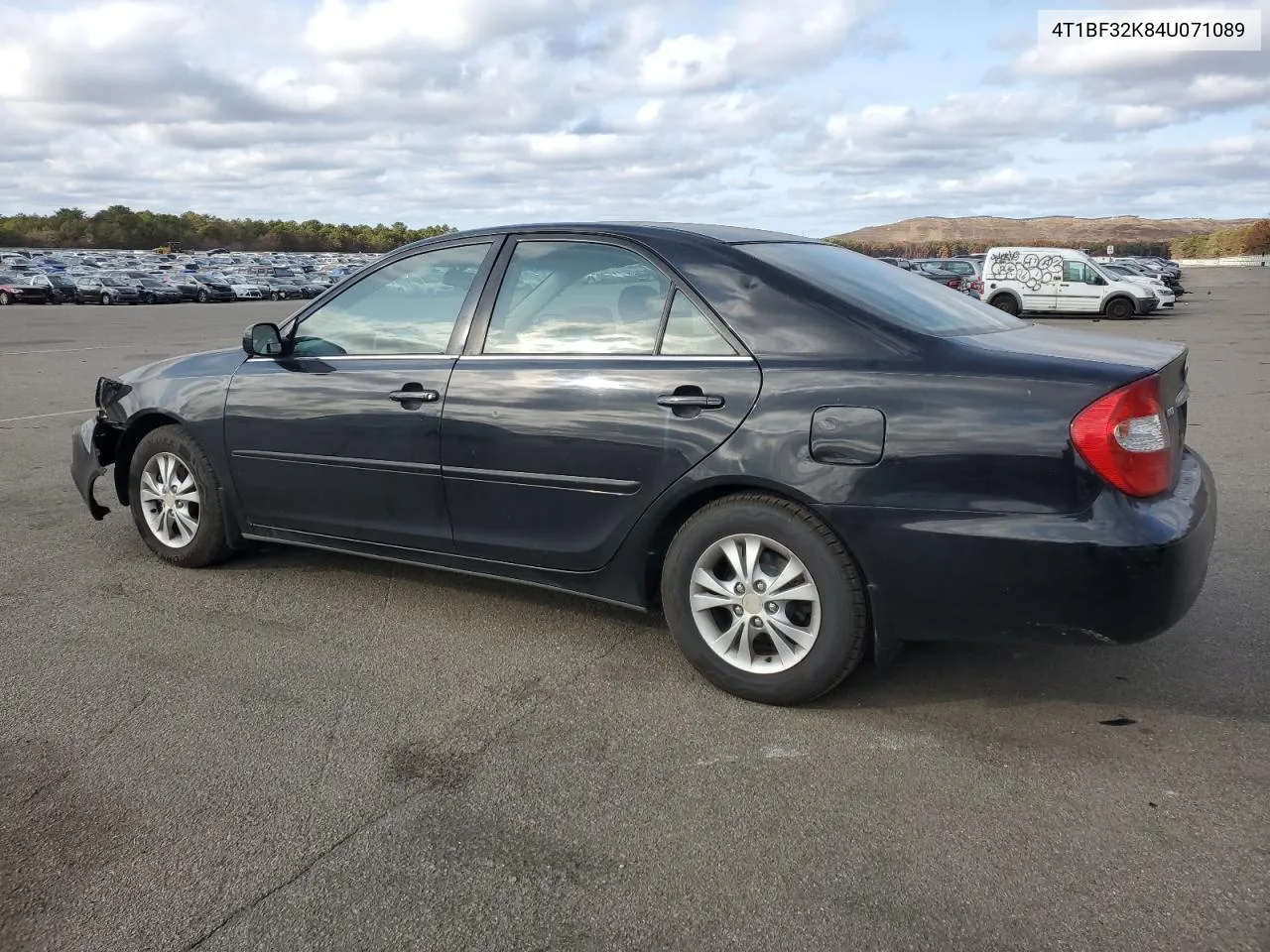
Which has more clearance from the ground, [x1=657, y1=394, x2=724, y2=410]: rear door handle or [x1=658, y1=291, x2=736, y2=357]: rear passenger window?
[x1=658, y1=291, x2=736, y2=357]: rear passenger window

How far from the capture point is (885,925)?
8.16 ft

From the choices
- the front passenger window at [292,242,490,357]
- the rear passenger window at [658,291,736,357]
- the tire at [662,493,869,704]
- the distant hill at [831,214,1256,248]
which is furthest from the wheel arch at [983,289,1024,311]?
the distant hill at [831,214,1256,248]

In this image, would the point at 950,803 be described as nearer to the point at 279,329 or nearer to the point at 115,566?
the point at 279,329

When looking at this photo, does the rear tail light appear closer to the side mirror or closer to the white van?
the side mirror

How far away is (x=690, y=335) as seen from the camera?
3805 millimetres

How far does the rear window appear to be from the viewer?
3756mm

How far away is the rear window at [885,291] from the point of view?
3.76m

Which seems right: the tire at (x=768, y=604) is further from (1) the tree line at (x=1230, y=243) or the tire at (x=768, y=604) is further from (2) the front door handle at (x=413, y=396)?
(1) the tree line at (x=1230, y=243)

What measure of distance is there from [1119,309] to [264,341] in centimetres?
2738

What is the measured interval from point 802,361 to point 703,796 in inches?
55.9

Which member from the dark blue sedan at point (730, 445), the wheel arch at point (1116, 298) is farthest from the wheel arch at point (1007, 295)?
the dark blue sedan at point (730, 445)

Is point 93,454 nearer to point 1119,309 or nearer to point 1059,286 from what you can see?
point 1059,286

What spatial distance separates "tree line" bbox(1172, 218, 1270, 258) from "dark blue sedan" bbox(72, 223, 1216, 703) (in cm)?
11553

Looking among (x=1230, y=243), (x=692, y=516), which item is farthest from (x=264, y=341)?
(x=1230, y=243)
